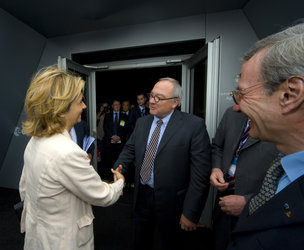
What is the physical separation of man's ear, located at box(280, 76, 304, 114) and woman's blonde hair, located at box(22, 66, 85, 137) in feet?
3.23

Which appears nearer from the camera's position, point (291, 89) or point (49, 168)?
point (291, 89)

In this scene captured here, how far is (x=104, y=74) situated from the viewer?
6547 millimetres

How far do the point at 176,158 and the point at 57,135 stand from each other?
35.8 inches

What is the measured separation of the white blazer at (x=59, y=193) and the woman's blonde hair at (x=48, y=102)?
0.20ft

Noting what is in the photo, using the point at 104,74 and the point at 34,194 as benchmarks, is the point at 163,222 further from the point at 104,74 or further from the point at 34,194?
the point at 104,74

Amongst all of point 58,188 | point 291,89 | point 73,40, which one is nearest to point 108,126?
point 73,40

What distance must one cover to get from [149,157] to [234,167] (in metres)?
0.73

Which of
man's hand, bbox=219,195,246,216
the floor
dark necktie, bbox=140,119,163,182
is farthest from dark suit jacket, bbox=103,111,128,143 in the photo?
man's hand, bbox=219,195,246,216

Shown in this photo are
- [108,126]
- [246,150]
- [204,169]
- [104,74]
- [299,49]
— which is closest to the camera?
[299,49]

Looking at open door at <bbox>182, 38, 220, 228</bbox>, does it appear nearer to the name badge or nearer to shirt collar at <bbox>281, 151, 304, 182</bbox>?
the name badge

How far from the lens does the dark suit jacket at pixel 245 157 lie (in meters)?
1.08

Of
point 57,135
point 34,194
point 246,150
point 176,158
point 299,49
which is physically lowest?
point 34,194


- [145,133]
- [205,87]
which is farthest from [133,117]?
[145,133]

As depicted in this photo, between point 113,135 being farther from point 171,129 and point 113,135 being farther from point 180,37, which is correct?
point 171,129
